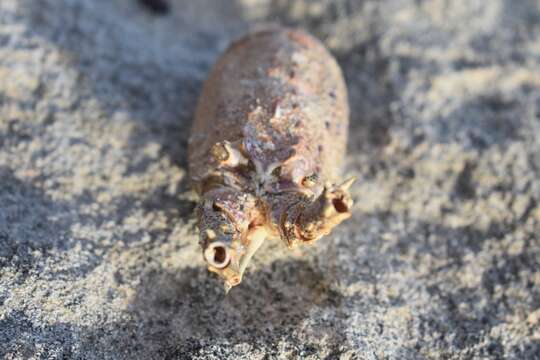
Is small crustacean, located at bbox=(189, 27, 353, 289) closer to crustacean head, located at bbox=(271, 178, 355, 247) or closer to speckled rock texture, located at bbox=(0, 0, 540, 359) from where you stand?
crustacean head, located at bbox=(271, 178, 355, 247)

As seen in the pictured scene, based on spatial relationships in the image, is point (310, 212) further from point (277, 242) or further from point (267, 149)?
point (277, 242)

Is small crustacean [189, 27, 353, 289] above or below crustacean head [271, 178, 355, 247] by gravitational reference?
above

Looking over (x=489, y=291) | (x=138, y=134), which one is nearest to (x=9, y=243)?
(x=138, y=134)

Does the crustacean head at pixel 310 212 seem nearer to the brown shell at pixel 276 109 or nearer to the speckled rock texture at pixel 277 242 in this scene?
the brown shell at pixel 276 109

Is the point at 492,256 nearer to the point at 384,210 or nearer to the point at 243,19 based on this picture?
the point at 384,210

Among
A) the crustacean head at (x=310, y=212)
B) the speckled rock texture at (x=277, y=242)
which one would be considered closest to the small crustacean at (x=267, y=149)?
the crustacean head at (x=310, y=212)

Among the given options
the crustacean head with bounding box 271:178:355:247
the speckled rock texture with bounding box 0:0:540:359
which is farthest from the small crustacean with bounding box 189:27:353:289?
the speckled rock texture with bounding box 0:0:540:359

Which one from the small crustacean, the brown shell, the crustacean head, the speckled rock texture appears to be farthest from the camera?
the brown shell

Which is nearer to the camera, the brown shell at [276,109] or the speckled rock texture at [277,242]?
the speckled rock texture at [277,242]

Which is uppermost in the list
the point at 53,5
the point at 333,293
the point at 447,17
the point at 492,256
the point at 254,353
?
the point at 447,17
